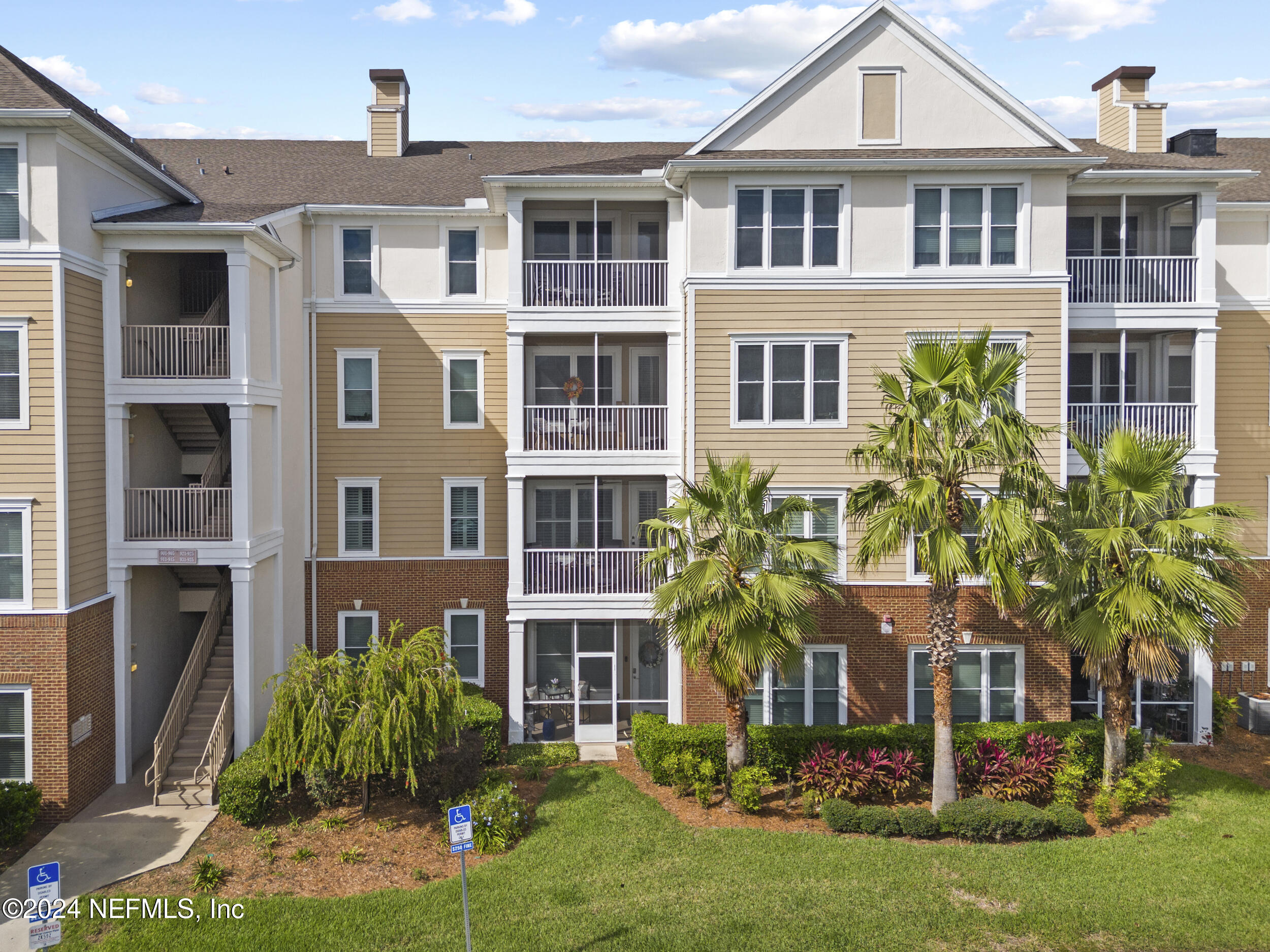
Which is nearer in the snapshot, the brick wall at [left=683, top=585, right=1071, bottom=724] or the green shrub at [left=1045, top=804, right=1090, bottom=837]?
the green shrub at [left=1045, top=804, right=1090, bottom=837]

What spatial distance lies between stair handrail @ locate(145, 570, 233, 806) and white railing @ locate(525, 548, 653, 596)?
623 centimetres

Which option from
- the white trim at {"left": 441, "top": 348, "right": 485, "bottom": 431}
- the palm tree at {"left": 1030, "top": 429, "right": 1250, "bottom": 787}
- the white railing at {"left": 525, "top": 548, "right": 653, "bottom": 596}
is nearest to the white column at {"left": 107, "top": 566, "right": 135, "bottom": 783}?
the white trim at {"left": 441, "top": 348, "right": 485, "bottom": 431}

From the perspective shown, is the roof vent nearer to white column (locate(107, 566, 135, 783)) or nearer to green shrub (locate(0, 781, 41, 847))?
white column (locate(107, 566, 135, 783))

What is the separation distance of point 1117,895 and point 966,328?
10008 millimetres

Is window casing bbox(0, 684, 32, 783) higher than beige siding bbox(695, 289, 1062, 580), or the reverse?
beige siding bbox(695, 289, 1062, 580)

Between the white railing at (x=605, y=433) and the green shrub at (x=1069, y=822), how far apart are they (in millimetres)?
9589

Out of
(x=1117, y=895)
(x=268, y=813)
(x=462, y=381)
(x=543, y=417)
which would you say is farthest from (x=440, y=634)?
(x=1117, y=895)

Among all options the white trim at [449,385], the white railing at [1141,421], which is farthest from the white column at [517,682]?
the white railing at [1141,421]

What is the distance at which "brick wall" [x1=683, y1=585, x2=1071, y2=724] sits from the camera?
1745 cm

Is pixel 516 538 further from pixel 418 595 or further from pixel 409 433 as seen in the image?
pixel 409 433

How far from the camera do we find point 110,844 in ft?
45.0

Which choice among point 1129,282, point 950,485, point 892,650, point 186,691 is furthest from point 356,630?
point 1129,282

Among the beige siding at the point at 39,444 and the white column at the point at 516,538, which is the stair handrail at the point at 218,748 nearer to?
the beige siding at the point at 39,444

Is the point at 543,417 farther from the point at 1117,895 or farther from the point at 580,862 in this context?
the point at 1117,895
